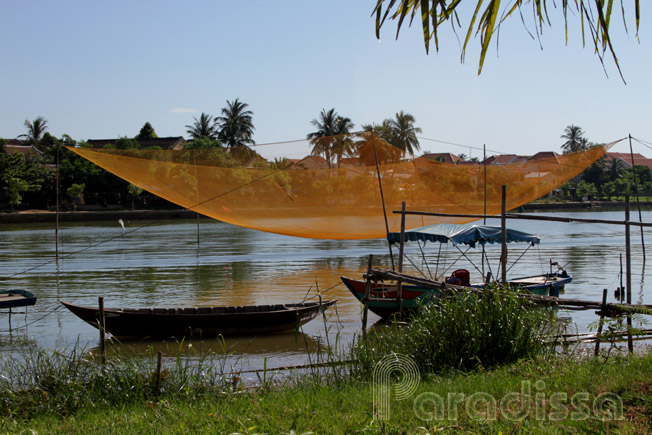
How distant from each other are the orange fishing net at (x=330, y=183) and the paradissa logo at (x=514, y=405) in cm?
710

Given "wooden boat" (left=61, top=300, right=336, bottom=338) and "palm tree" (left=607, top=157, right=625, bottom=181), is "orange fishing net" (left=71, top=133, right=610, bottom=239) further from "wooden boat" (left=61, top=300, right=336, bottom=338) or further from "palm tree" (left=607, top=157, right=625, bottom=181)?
"palm tree" (left=607, top=157, right=625, bottom=181)

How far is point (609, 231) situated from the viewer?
32.6 meters

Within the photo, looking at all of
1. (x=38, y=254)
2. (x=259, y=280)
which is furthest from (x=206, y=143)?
(x=259, y=280)

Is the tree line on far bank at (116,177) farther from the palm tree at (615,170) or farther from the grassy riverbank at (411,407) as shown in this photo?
the grassy riverbank at (411,407)

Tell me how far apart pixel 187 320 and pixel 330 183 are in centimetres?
396

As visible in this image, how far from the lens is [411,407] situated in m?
3.48

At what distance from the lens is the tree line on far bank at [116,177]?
127ft

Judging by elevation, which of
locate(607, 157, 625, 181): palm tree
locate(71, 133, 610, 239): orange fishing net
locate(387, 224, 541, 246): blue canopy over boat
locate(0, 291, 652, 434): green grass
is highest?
locate(607, 157, 625, 181): palm tree

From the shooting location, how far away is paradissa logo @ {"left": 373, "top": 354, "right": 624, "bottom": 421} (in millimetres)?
3129

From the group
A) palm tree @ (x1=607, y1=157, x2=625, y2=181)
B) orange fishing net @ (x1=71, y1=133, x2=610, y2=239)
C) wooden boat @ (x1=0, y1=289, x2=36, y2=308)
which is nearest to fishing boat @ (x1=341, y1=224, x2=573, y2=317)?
orange fishing net @ (x1=71, y1=133, x2=610, y2=239)

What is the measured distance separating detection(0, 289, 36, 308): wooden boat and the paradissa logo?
24.0 feet

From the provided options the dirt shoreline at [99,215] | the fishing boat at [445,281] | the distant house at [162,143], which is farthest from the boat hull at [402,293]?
the distant house at [162,143]

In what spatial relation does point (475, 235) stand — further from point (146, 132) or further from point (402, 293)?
point (146, 132)

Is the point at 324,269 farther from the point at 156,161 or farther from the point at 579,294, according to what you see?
the point at 156,161
